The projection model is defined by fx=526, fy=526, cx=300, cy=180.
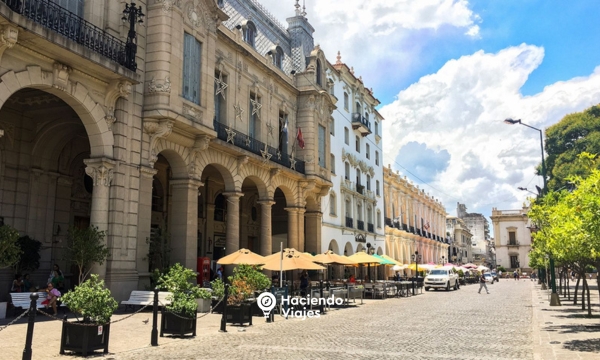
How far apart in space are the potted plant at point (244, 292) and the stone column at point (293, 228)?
12423 millimetres

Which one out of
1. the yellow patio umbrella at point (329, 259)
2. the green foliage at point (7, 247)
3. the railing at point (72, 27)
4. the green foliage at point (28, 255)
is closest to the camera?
the green foliage at point (7, 247)

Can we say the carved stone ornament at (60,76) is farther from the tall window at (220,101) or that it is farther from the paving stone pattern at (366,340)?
the tall window at (220,101)

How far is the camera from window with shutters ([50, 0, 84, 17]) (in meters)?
17.5

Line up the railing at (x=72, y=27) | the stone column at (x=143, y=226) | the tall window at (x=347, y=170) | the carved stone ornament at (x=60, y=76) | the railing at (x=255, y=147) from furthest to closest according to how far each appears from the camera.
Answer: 1. the tall window at (x=347, y=170)
2. the railing at (x=255, y=147)
3. the stone column at (x=143, y=226)
4. the carved stone ornament at (x=60, y=76)
5. the railing at (x=72, y=27)

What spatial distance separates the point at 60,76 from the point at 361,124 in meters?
33.7

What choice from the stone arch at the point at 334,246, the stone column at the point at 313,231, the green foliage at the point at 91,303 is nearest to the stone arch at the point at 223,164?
the stone column at the point at 313,231

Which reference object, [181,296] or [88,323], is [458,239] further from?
[88,323]

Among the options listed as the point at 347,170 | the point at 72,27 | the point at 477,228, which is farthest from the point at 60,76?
the point at 477,228

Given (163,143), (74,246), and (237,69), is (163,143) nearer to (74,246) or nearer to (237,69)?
(74,246)

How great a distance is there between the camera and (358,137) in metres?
49.2

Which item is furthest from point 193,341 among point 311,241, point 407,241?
point 407,241

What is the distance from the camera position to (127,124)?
19.1m

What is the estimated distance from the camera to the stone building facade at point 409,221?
58528mm

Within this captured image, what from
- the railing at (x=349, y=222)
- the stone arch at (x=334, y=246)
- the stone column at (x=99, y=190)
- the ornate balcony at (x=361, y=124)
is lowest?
the stone arch at (x=334, y=246)
